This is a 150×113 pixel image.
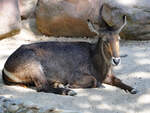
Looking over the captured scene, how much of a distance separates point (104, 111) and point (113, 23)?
4.16 m

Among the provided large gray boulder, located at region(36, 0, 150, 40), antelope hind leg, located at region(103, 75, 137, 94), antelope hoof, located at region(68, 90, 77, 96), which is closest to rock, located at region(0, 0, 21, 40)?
large gray boulder, located at region(36, 0, 150, 40)

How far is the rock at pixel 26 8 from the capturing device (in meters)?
11.7

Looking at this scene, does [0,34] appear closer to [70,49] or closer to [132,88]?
[70,49]

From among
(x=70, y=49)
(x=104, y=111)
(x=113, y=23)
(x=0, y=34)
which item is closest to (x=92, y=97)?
(x=104, y=111)

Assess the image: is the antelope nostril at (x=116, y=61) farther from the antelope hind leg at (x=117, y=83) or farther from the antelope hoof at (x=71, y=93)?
the antelope hoof at (x=71, y=93)

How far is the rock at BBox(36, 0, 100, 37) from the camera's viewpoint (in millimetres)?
10109

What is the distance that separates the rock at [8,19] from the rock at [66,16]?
0.64 m

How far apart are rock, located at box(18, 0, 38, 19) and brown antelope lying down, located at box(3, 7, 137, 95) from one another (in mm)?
4546

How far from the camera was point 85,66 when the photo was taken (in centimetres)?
726

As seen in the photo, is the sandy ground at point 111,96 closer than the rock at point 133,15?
Yes

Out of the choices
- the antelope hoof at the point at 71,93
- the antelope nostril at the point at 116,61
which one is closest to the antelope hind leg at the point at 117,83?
the antelope nostril at the point at 116,61

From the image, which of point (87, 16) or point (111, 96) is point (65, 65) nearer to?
point (111, 96)

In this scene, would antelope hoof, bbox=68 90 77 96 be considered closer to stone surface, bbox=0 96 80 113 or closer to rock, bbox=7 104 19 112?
stone surface, bbox=0 96 80 113

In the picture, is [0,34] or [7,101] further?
[0,34]
